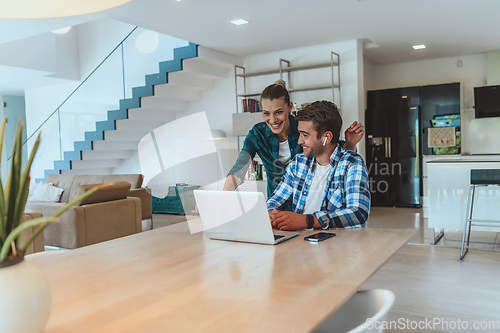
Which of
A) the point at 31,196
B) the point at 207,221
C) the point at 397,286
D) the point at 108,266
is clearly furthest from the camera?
the point at 31,196

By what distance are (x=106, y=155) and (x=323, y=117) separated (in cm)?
669

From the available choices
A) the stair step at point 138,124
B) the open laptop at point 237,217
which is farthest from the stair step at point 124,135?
the open laptop at point 237,217

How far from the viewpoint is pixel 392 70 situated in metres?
8.49

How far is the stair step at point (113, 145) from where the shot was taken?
7664 mm

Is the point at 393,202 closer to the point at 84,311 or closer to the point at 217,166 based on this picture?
the point at 217,166

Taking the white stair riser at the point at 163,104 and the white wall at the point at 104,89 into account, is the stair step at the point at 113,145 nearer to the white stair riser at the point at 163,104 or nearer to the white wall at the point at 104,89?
the white wall at the point at 104,89

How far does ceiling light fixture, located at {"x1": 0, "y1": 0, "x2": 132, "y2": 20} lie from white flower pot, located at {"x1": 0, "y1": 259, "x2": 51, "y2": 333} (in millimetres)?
705

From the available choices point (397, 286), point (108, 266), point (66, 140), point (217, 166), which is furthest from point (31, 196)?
point (108, 266)

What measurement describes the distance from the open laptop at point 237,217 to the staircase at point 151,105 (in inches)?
210

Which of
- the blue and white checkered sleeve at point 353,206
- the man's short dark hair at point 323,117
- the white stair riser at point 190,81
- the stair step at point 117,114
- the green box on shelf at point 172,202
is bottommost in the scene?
the green box on shelf at point 172,202

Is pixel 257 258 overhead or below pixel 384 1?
below

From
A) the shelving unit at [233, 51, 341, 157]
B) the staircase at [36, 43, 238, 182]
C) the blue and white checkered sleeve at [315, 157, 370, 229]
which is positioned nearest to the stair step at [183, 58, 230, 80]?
the staircase at [36, 43, 238, 182]

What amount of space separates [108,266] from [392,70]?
807 centimetres

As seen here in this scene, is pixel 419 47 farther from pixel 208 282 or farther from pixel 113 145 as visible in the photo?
pixel 208 282
